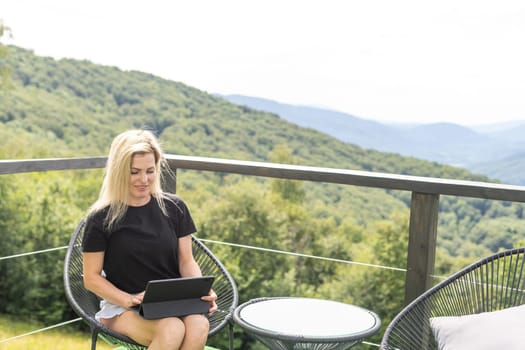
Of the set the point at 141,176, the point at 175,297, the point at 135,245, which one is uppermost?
the point at 141,176

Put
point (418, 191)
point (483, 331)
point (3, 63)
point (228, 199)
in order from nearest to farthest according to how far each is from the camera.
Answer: point (483, 331)
point (418, 191)
point (228, 199)
point (3, 63)

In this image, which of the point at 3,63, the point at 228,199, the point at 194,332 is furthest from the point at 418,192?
the point at 3,63

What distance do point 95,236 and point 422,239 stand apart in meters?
1.25

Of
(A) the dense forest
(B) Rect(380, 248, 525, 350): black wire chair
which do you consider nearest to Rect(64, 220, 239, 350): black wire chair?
(B) Rect(380, 248, 525, 350): black wire chair

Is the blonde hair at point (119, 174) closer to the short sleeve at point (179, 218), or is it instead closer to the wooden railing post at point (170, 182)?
the short sleeve at point (179, 218)

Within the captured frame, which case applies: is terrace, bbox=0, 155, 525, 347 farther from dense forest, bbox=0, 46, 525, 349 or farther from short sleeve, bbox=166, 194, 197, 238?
dense forest, bbox=0, 46, 525, 349

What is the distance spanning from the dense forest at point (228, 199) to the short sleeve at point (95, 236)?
5.19 metres

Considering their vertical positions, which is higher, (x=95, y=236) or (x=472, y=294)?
(x=95, y=236)

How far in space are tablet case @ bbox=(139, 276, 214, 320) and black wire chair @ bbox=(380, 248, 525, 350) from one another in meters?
0.67

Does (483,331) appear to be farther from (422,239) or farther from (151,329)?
(151,329)

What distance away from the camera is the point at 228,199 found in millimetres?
11672

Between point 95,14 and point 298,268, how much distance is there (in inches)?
401

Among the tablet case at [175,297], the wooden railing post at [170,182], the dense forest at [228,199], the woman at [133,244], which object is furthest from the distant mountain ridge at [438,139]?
the tablet case at [175,297]

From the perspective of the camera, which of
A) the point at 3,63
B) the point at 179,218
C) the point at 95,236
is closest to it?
the point at 95,236
